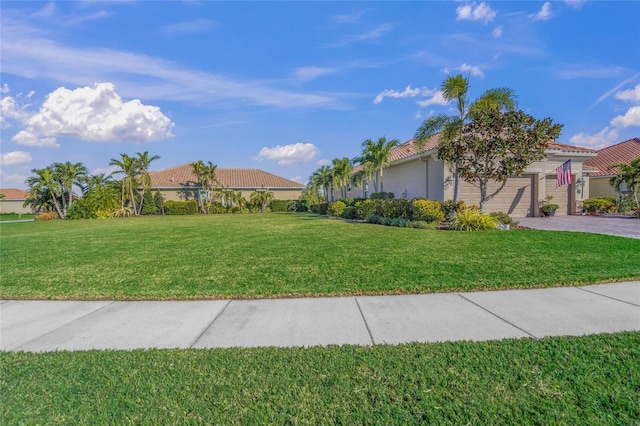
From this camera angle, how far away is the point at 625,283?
17.6 feet

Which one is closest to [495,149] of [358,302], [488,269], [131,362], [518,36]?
[518,36]

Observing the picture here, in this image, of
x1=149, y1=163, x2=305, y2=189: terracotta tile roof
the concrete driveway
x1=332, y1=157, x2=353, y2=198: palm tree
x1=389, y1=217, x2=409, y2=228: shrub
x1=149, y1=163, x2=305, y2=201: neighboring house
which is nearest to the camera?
the concrete driveway

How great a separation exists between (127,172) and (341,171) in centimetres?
2037

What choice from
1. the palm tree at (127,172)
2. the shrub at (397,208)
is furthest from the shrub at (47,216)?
the shrub at (397,208)

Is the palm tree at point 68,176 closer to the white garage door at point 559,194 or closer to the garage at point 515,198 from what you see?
the garage at point 515,198

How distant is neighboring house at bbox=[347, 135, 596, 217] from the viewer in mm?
16562

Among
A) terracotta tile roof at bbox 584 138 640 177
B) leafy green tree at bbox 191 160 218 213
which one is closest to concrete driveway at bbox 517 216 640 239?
terracotta tile roof at bbox 584 138 640 177

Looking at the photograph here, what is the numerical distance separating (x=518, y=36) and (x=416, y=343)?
12791 millimetres

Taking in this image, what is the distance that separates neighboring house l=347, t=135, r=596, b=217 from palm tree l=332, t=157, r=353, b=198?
8842 mm

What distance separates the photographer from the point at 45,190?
29.8 m

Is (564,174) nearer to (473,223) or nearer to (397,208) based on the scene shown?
(473,223)

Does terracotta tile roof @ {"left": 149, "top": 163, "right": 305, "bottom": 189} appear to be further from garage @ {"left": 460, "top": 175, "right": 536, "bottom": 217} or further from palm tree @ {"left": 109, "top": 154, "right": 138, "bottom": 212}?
garage @ {"left": 460, "top": 175, "right": 536, "bottom": 217}

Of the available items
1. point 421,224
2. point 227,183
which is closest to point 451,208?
point 421,224

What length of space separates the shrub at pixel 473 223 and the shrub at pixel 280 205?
25.1 metres
